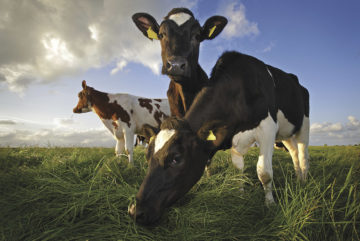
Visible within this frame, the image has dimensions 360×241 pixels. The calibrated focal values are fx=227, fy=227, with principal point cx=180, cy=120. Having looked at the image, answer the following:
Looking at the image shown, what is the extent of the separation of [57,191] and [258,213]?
106 inches

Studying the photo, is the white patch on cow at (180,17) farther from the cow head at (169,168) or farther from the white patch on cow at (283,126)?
the white patch on cow at (283,126)

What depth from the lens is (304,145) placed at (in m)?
5.59

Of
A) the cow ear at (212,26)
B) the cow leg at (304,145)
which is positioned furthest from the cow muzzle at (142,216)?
the cow leg at (304,145)

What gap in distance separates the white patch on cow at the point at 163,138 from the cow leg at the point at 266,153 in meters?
1.52

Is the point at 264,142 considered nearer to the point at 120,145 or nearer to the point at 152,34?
the point at 152,34

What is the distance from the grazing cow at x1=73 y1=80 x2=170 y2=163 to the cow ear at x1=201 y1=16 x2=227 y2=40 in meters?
5.09

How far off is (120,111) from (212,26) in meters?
5.56

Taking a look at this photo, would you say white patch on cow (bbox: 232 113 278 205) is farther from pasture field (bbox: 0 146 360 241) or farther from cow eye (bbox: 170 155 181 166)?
cow eye (bbox: 170 155 181 166)

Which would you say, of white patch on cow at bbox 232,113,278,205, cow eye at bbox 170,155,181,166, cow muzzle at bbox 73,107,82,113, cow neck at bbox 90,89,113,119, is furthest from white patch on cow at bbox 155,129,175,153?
cow muzzle at bbox 73,107,82,113

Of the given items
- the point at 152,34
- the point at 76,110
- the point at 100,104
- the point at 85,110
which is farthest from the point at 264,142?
the point at 76,110

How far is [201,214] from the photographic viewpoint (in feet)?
8.18

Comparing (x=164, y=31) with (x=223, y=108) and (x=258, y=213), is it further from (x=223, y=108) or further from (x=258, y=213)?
(x=258, y=213)

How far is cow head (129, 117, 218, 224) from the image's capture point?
238cm

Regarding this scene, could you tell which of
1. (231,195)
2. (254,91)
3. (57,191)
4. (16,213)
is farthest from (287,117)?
(16,213)
